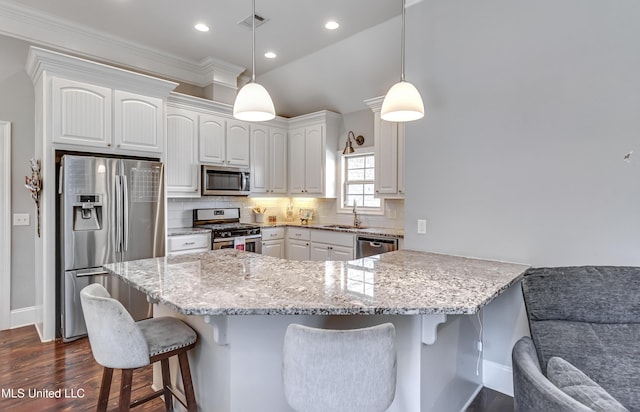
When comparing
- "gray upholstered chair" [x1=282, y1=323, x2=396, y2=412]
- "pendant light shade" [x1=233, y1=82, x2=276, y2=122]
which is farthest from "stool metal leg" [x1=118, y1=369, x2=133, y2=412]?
"pendant light shade" [x1=233, y1=82, x2=276, y2=122]

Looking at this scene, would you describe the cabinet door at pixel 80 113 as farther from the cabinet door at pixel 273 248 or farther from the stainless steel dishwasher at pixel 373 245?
the stainless steel dishwasher at pixel 373 245

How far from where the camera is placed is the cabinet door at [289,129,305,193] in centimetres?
543

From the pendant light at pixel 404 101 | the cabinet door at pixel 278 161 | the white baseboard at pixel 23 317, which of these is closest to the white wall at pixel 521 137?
the pendant light at pixel 404 101

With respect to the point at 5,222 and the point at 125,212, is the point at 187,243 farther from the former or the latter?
the point at 5,222

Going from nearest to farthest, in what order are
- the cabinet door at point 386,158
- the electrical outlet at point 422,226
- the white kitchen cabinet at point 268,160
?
the electrical outlet at point 422,226 < the cabinet door at point 386,158 < the white kitchen cabinet at point 268,160

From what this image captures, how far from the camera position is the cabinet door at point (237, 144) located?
15.8ft

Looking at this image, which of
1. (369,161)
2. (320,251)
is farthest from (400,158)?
(320,251)

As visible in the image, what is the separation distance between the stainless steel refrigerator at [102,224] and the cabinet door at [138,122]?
22 cm

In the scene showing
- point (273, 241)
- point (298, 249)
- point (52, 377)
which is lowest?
point (52, 377)

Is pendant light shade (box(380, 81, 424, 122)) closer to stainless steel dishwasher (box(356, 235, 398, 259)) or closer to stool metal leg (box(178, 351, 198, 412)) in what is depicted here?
stool metal leg (box(178, 351, 198, 412))

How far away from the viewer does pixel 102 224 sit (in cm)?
327

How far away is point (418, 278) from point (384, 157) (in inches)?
107

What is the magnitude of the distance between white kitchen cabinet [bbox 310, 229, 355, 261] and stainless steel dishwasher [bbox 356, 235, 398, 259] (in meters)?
0.11

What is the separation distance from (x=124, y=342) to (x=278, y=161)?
414 centimetres
